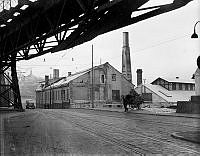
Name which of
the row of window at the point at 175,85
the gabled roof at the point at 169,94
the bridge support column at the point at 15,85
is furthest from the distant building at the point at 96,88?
the bridge support column at the point at 15,85

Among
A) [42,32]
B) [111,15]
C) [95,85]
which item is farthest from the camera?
[95,85]

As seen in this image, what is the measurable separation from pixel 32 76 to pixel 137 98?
125 metres

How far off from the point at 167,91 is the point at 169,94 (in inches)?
86.0

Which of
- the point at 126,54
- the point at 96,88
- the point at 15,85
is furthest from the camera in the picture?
the point at 96,88

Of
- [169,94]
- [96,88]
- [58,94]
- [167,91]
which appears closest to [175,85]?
[167,91]

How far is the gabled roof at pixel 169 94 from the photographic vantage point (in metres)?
64.2

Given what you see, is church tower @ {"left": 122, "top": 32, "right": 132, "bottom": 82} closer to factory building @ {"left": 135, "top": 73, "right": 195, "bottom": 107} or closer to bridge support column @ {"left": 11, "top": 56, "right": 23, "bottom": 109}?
factory building @ {"left": 135, "top": 73, "right": 195, "bottom": 107}

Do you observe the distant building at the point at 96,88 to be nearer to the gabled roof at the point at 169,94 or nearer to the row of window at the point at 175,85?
the gabled roof at the point at 169,94

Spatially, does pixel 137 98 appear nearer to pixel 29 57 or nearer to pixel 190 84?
pixel 29 57

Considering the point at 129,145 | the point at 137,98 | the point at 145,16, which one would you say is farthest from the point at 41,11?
the point at 137,98

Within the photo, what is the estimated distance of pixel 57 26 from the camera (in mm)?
12938

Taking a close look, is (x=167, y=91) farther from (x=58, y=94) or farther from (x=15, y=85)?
(x=15, y=85)

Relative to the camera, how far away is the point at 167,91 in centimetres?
6881

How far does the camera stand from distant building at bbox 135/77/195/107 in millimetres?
64137
